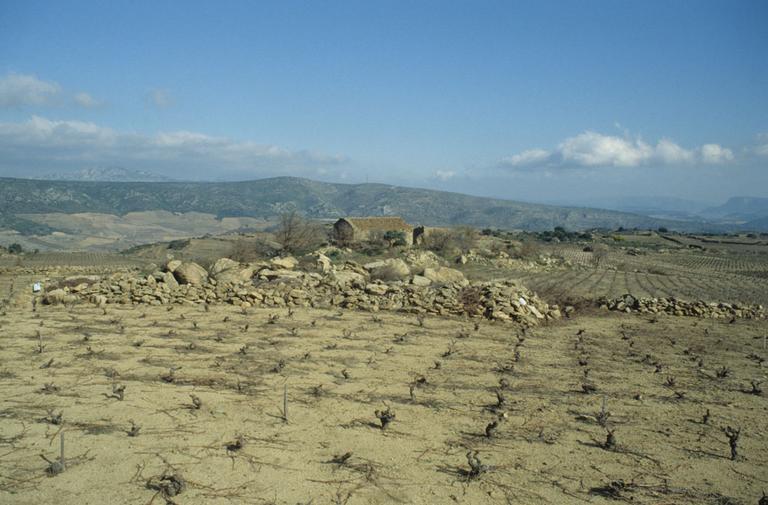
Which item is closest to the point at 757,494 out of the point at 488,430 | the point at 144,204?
the point at 488,430

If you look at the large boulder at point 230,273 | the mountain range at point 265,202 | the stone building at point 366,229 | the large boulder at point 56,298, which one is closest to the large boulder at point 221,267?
the large boulder at point 230,273

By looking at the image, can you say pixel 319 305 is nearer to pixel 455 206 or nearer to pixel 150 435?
pixel 150 435

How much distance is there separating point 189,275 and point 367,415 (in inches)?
420

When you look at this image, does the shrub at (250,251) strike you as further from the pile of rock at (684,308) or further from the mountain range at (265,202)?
the mountain range at (265,202)

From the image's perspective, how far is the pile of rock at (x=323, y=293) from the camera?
1319 centimetres

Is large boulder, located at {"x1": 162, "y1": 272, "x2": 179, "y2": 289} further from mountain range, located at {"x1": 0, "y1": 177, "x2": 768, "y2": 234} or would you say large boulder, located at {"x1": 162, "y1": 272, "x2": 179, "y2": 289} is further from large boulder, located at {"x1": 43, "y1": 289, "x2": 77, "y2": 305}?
mountain range, located at {"x1": 0, "y1": 177, "x2": 768, "y2": 234}

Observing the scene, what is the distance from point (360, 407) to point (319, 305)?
706 centimetres

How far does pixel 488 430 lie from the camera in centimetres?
592

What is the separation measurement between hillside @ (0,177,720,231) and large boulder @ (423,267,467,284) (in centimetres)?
11485

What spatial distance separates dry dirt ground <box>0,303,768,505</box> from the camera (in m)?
4.89

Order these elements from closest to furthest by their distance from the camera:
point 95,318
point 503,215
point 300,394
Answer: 1. point 300,394
2. point 95,318
3. point 503,215

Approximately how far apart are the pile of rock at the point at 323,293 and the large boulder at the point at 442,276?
38 cm

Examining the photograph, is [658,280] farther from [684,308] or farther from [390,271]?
[390,271]

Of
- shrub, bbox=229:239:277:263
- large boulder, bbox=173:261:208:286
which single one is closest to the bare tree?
shrub, bbox=229:239:277:263
